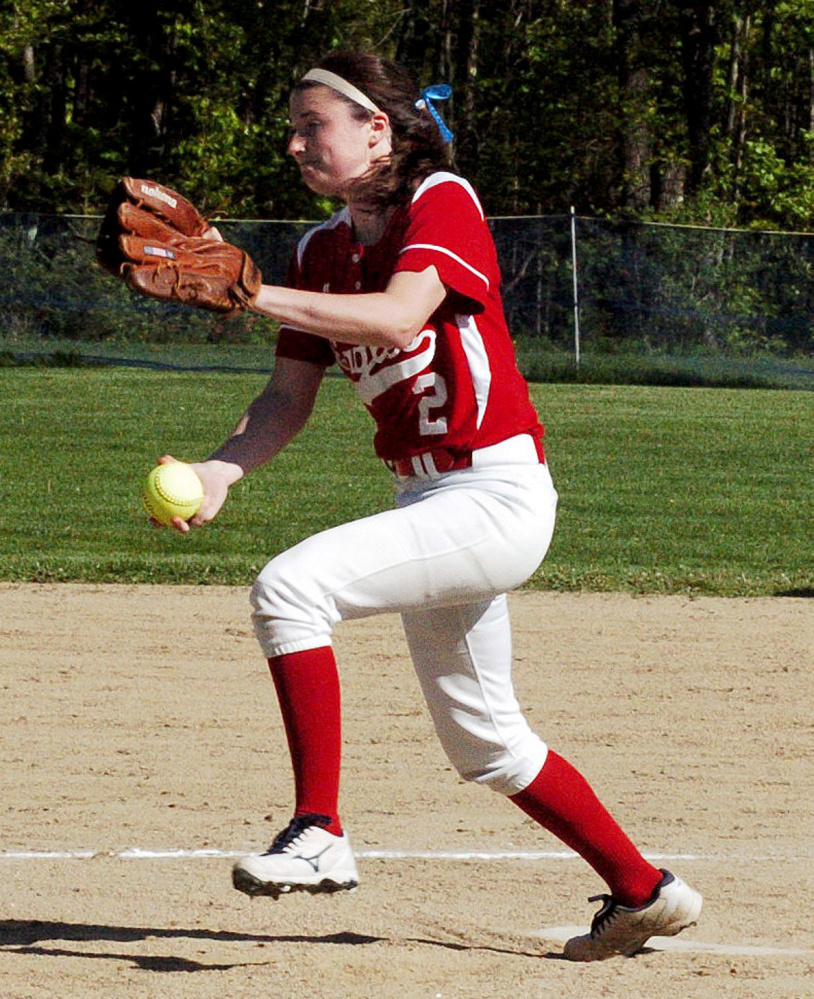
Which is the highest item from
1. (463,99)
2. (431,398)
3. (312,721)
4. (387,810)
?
(431,398)

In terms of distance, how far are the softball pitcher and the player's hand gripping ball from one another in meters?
0.04

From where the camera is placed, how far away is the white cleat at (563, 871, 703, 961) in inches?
145

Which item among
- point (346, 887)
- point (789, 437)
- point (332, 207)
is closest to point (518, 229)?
point (789, 437)

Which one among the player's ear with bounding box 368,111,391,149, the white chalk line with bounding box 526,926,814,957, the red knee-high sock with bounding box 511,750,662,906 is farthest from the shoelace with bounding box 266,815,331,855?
the player's ear with bounding box 368,111,391,149

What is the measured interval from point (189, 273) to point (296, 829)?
1132 millimetres

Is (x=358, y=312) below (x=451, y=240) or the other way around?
below

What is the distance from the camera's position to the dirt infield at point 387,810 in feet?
11.9

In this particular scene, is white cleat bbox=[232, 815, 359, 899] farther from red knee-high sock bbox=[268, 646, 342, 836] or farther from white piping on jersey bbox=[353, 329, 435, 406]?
white piping on jersey bbox=[353, 329, 435, 406]

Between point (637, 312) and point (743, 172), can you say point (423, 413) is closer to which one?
point (637, 312)

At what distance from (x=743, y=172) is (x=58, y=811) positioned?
30.9m

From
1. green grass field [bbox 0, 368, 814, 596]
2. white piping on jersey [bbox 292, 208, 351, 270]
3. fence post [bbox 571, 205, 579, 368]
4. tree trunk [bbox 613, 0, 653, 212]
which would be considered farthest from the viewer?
tree trunk [bbox 613, 0, 653, 212]

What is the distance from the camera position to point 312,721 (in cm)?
336

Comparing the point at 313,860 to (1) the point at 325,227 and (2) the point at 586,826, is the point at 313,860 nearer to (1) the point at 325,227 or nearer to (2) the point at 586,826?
(2) the point at 586,826

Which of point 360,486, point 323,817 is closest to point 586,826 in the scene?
point 323,817
